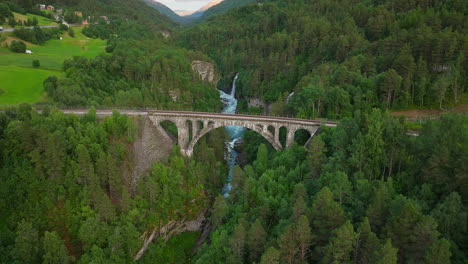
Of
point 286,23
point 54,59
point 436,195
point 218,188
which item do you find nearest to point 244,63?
point 286,23

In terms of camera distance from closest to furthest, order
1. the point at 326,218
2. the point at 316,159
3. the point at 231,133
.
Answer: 1. the point at 326,218
2. the point at 316,159
3. the point at 231,133

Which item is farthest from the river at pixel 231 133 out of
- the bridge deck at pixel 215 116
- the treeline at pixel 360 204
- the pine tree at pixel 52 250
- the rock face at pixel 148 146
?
the pine tree at pixel 52 250

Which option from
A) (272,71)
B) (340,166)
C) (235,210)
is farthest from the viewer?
(272,71)

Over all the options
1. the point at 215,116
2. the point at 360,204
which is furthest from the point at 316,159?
the point at 215,116

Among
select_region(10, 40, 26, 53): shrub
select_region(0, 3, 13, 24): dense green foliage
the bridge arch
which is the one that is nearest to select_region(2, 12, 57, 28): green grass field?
select_region(0, 3, 13, 24): dense green foliage

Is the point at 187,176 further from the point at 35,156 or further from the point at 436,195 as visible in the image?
the point at 436,195

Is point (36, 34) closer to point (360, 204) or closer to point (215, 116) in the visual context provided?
point (215, 116)
